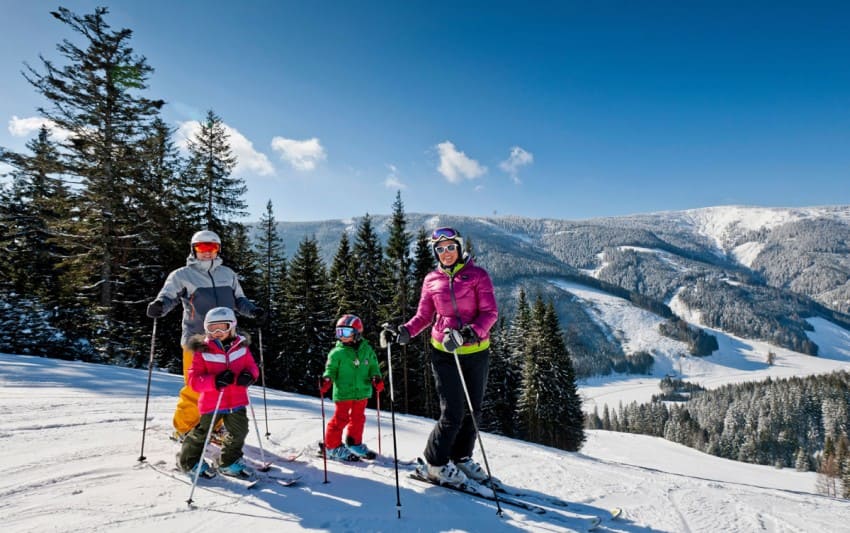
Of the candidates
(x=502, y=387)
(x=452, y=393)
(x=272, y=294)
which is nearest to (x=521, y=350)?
(x=502, y=387)

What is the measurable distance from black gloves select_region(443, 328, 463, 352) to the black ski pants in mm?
398

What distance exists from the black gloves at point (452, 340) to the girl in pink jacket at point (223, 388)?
2085 millimetres

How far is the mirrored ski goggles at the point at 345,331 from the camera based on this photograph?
18.5 feet

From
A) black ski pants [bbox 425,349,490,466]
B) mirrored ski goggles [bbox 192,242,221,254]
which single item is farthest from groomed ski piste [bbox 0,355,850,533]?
mirrored ski goggles [bbox 192,242,221,254]

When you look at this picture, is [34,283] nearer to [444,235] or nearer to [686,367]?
[444,235]

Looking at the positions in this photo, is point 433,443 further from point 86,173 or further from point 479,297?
point 86,173

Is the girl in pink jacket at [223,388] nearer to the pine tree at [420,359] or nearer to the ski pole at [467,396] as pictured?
the ski pole at [467,396]

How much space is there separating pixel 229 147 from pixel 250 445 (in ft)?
70.0

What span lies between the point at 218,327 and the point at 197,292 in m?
1.08

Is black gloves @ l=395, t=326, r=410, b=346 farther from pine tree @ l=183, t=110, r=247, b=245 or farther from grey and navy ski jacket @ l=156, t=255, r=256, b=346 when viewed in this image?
pine tree @ l=183, t=110, r=247, b=245

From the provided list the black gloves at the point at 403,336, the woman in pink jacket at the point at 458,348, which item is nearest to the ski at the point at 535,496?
the woman in pink jacket at the point at 458,348

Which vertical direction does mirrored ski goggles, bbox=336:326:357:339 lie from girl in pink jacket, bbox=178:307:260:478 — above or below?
above

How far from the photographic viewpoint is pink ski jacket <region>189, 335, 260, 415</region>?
4121 millimetres

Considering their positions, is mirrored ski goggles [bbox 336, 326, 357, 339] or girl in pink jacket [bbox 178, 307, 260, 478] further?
mirrored ski goggles [bbox 336, 326, 357, 339]
